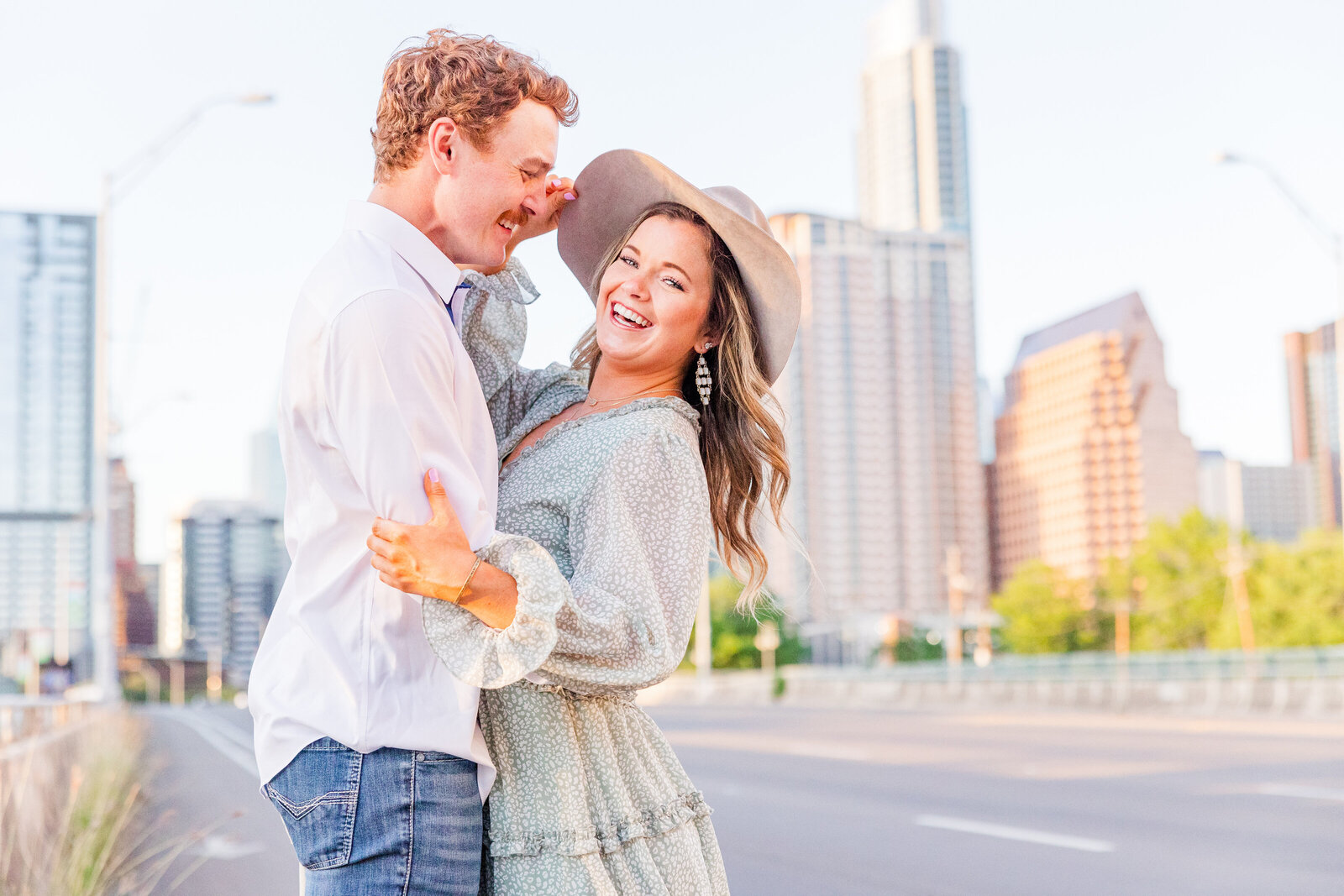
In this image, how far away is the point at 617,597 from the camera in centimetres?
229

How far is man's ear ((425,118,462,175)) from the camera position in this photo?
2414mm

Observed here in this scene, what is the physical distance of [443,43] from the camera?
8.11ft

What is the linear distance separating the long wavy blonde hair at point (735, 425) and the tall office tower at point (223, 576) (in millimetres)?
123084

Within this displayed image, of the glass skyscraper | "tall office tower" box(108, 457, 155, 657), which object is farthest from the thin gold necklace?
the glass skyscraper

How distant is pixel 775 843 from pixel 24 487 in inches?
2930

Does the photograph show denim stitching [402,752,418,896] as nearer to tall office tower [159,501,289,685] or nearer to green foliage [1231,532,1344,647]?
green foliage [1231,532,1344,647]

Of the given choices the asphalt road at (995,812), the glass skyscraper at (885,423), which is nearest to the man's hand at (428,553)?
the asphalt road at (995,812)

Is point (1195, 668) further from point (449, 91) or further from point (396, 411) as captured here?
point (396, 411)

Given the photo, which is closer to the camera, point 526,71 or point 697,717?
point 526,71

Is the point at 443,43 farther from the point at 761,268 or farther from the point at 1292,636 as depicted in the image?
the point at 1292,636

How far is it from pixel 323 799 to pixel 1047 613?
365 feet

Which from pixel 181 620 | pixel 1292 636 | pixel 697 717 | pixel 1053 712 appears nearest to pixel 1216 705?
pixel 1053 712

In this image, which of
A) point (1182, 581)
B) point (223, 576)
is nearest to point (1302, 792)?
point (1182, 581)

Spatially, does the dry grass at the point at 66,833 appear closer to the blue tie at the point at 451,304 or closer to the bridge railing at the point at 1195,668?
the blue tie at the point at 451,304
